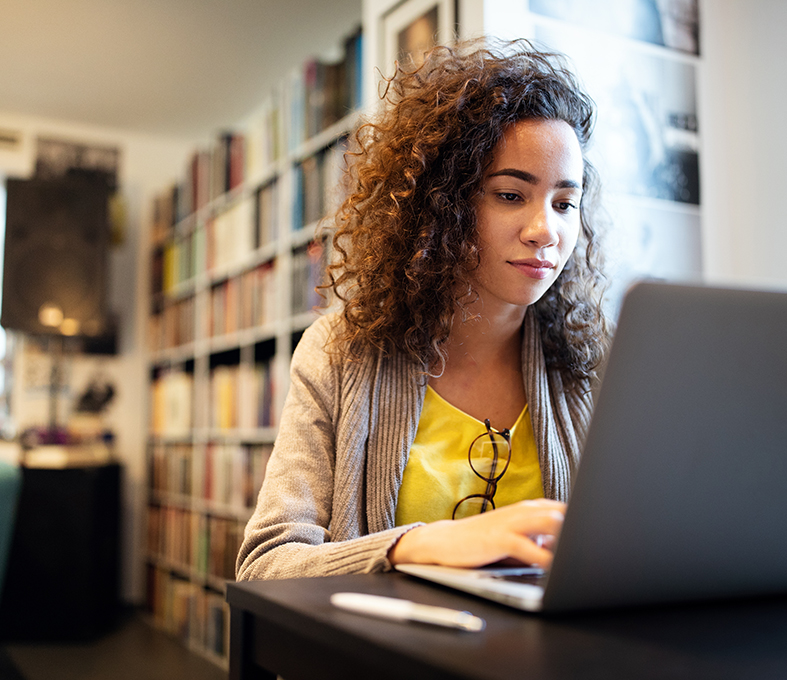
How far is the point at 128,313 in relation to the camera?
13.7ft

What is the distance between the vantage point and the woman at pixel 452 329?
1.05m

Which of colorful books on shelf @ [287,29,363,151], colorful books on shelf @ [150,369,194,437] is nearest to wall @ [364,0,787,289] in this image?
colorful books on shelf @ [287,29,363,151]

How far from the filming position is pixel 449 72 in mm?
1188

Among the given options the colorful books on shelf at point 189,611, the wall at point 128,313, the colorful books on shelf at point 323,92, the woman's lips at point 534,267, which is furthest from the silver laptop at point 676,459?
the wall at point 128,313

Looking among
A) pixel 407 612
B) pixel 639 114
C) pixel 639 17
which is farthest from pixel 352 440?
pixel 639 17

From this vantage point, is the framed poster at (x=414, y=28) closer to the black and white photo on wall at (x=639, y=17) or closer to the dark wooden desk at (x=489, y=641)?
the black and white photo on wall at (x=639, y=17)

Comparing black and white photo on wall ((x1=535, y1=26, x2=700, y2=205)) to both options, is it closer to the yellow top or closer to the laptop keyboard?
the yellow top

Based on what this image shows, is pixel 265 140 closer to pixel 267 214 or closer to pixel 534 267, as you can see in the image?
pixel 267 214

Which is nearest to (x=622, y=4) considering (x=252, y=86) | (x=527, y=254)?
(x=527, y=254)

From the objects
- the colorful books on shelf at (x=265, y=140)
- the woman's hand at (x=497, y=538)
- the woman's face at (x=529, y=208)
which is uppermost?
the colorful books on shelf at (x=265, y=140)

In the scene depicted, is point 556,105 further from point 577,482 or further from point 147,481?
point 147,481

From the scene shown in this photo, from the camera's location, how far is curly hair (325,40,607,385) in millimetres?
1106

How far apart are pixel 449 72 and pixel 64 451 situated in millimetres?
2877

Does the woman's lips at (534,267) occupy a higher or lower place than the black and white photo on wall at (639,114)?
lower
